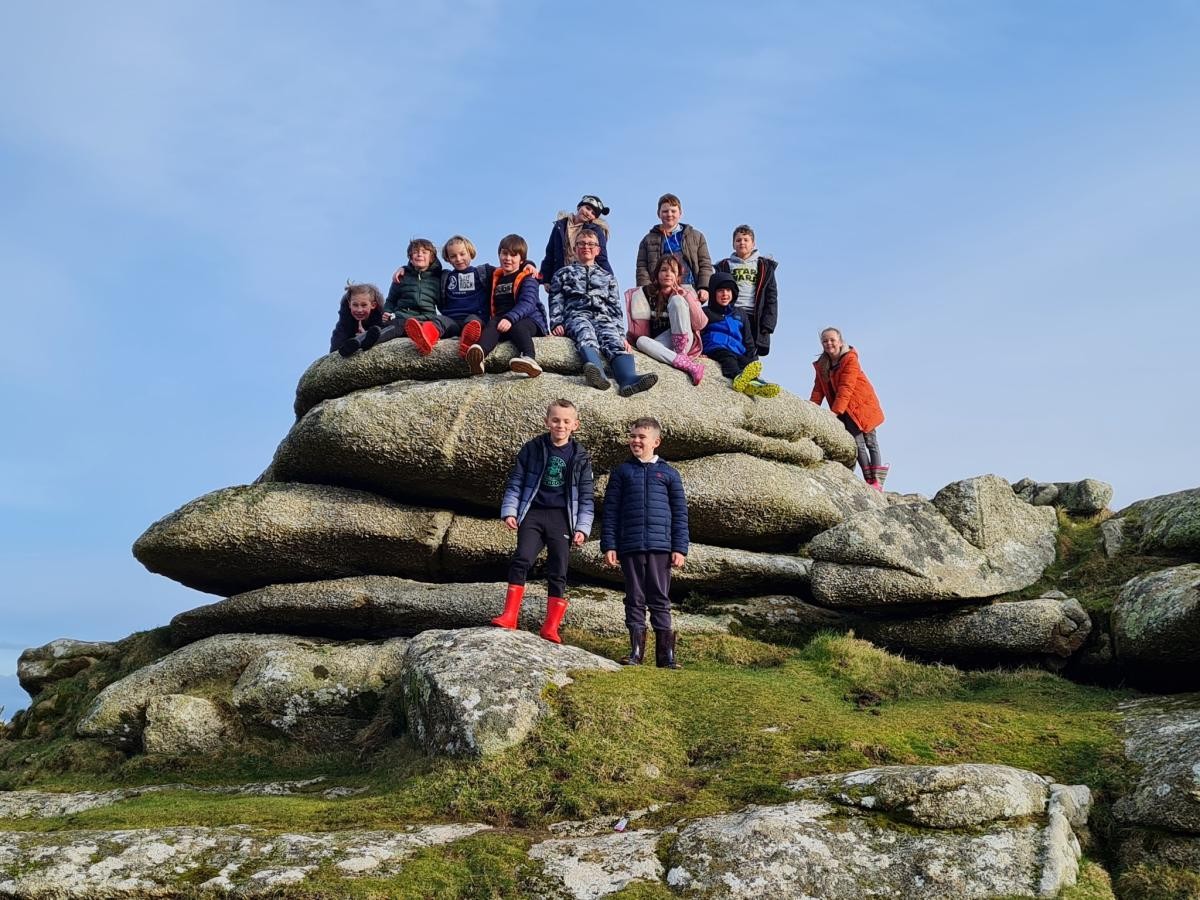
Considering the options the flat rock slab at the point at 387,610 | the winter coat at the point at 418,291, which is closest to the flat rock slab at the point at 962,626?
the flat rock slab at the point at 387,610

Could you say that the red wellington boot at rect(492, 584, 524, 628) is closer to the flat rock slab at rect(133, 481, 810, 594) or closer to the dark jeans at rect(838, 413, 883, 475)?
the flat rock slab at rect(133, 481, 810, 594)

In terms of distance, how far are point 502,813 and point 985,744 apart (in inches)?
220

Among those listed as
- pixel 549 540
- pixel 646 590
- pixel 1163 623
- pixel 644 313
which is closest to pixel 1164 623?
pixel 1163 623

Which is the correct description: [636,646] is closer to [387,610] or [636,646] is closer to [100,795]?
[387,610]

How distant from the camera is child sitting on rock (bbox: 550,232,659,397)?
2030 centimetres

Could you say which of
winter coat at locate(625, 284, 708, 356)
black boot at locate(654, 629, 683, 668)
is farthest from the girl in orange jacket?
black boot at locate(654, 629, 683, 668)

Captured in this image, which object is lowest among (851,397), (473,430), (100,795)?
(100,795)

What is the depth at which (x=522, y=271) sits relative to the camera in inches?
816

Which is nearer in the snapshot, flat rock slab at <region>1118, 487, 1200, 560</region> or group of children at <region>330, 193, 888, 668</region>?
group of children at <region>330, 193, 888, 668</region>

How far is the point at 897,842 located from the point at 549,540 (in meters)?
7.86

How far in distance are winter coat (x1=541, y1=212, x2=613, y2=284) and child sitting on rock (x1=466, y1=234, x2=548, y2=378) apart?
165 cm

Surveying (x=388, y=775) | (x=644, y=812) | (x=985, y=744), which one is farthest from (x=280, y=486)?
(x=985, y=744)

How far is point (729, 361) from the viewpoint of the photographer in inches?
872

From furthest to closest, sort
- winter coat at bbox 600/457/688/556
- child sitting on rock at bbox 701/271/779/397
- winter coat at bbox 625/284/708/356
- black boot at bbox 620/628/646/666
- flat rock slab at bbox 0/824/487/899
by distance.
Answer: child sitting on rock at bbox 701/271/779/397
winter coat at bbox 625/284/708/356
winter coat at bbox 600/457/688/556
black boot at bbox 620/628/646/666
flat rock slab at bbox 0/824/487/899
